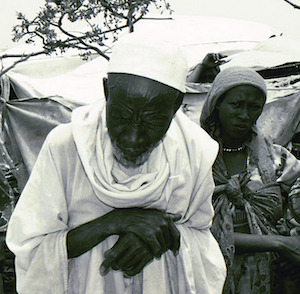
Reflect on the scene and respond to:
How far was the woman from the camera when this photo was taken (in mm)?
2482

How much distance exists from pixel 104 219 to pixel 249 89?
146cm

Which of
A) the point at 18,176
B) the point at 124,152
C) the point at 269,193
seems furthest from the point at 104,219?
the point at 18,176

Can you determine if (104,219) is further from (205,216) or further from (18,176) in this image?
(18,176)

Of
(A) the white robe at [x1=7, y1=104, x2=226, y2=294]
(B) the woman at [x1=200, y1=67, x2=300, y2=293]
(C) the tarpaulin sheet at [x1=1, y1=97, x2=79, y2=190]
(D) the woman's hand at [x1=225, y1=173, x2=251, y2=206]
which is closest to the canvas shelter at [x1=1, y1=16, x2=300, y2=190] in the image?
(C) the tarpaulin sheet at [x1=1, y1=97, x2=79, y2=190]

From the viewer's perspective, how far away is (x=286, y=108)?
187 inches

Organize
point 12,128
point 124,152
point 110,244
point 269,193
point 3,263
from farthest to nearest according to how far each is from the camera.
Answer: point 12,128
point 3,263
point 269,193
point 110,244
point 124,152

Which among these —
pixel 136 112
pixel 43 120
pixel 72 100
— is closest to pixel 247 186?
pixel 136 112

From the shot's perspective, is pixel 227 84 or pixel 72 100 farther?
pixel 72 100

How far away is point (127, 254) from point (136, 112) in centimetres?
48

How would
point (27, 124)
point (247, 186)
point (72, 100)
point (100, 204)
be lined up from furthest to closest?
point (72, 100), point (27, 124), point (247, 186), point (100, 204)

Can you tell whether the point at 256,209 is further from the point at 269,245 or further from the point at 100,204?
the point at 100,204

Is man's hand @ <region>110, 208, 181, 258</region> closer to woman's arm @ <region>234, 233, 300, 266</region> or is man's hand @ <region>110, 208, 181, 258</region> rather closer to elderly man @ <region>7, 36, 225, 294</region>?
elderly man @ <region>7, 36, 225, 294</region>

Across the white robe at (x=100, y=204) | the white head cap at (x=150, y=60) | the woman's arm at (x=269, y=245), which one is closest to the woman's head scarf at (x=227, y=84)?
the woman's arm at (x=269, y=245)

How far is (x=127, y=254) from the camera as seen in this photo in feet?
4.65
